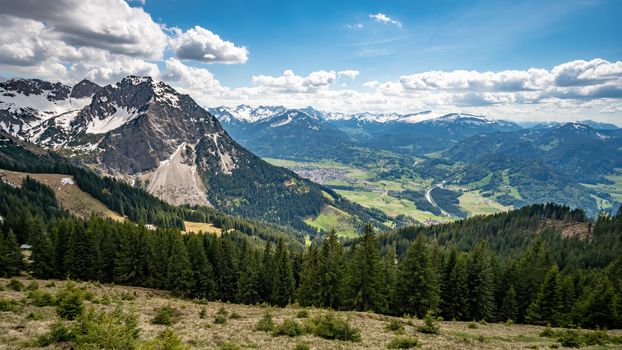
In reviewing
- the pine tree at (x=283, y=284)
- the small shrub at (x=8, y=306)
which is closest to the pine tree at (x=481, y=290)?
the pine tree at (x=283, y=284)

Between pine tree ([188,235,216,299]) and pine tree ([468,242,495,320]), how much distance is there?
52042 mm

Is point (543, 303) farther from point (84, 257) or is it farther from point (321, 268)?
point (84, 257)

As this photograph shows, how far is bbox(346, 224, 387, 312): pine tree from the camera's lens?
196 feet

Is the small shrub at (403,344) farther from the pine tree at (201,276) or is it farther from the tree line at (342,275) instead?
the pine tree at (201,276)

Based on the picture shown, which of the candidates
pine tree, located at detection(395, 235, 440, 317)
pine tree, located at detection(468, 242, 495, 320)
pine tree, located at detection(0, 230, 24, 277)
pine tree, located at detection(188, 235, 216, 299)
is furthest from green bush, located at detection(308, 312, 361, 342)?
pine tree, located at detection(0, 230, 24, 277)

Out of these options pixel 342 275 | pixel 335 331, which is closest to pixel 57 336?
pixel 335 331

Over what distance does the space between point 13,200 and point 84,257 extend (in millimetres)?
120953

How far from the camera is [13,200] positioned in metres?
161

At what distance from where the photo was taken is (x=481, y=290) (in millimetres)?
65062

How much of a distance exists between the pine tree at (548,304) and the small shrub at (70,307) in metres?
65.2

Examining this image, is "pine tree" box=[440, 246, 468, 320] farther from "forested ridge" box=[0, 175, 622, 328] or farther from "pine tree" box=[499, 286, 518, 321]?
"pine tree" box=[499, 286, 518, 321]

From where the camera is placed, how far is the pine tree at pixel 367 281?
59812 mm

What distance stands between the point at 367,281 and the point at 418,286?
868cm

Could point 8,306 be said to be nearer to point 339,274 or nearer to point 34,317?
point 34,317
